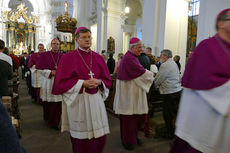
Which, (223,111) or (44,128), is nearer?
(223,111)

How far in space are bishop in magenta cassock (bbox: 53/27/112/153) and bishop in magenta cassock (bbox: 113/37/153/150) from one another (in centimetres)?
90

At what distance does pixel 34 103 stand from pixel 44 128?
9.24 feet

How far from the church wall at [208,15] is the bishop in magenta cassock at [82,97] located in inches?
176

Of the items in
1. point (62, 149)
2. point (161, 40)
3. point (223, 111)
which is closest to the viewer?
point (223, 111)

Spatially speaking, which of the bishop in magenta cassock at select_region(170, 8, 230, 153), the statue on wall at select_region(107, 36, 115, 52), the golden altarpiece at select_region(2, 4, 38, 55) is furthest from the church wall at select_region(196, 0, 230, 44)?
the golden altarpiece at select_region(2, 4, 38, 55)

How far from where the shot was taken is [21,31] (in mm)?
30688

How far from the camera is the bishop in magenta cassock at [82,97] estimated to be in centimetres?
246

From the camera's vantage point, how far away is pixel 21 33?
30.7m

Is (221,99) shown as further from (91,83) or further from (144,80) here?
(144,80)

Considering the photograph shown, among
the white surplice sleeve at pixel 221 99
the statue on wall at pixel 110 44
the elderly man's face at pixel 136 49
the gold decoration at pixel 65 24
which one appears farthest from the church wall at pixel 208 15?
the gold decoration at pixel 65 24

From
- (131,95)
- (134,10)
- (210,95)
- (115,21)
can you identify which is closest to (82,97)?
(131,95)

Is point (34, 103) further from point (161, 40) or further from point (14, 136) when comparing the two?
point (14, 136)

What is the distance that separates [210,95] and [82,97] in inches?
61.8

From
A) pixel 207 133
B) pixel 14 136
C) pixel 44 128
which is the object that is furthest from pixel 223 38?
pixel 44 128
